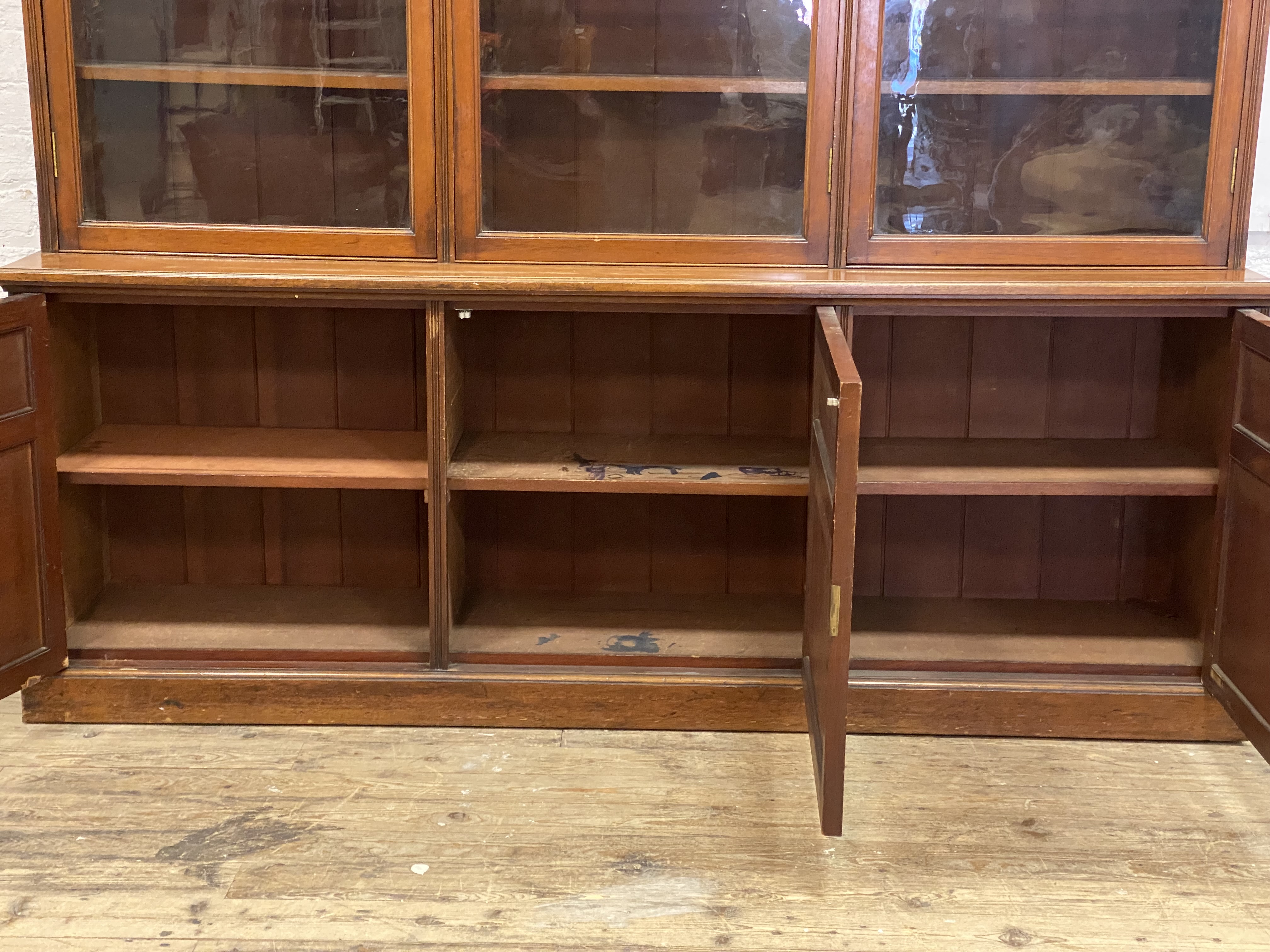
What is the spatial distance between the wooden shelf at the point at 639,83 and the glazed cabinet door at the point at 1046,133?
0.18 m

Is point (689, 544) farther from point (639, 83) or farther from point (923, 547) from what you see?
point (639, 83)

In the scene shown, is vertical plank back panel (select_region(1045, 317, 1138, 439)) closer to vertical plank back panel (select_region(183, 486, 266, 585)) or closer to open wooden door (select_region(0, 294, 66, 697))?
vertical plank back panel (select_region(183, 486, 266, 585))

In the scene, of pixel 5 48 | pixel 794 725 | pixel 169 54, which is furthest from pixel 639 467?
pixel 5 48

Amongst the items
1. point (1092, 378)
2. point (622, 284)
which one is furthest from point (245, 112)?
point (1092, 378)

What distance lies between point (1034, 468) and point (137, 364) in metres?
1.79

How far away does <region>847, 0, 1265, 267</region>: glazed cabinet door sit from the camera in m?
2.25

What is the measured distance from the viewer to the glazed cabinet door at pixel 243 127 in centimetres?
226

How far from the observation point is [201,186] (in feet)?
7.64

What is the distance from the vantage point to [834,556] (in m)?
1.83

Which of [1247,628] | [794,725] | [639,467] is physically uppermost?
[639,467]

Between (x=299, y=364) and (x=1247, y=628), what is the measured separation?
1859 mm

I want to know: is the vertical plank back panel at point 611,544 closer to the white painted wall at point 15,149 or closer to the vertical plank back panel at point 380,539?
the vertical plank back panel at point 380,539

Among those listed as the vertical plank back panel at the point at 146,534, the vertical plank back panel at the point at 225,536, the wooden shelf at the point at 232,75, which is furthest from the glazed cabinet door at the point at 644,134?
the vertical plank back panel at the point at 146,534

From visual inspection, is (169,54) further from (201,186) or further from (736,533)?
(736,533)
